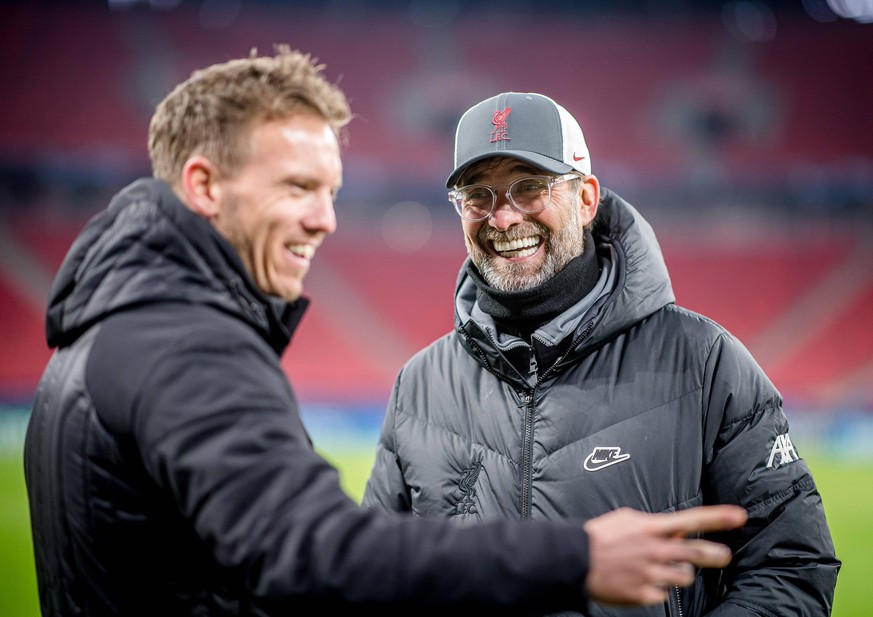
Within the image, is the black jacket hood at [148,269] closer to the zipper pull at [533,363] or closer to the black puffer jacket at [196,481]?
the black puffer jacket at [196,481]

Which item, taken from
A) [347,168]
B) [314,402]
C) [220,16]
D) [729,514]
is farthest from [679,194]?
[729,514]

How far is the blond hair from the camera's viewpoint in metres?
1.54

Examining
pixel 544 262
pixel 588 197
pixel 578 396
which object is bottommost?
pixel 578 396

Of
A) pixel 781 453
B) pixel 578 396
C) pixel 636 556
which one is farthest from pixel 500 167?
pixel 636 556

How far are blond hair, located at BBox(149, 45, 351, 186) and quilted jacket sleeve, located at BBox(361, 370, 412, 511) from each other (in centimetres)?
121

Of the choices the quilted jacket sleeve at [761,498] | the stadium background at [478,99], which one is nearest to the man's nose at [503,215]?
the quilted jacket sleeve at [761,498]

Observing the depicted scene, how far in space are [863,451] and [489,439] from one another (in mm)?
13937

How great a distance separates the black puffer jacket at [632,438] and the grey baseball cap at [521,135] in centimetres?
33

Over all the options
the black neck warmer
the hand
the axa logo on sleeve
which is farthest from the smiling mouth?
the hand

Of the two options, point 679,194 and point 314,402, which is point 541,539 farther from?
point 679,194

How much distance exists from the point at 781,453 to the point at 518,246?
36.8 inches

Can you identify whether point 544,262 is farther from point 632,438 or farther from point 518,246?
point 632,438

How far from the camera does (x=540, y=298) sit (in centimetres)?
244

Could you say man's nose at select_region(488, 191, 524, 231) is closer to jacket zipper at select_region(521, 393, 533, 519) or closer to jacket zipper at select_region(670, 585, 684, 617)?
jacket zipper at select_region(521, 393, 533, 519)
